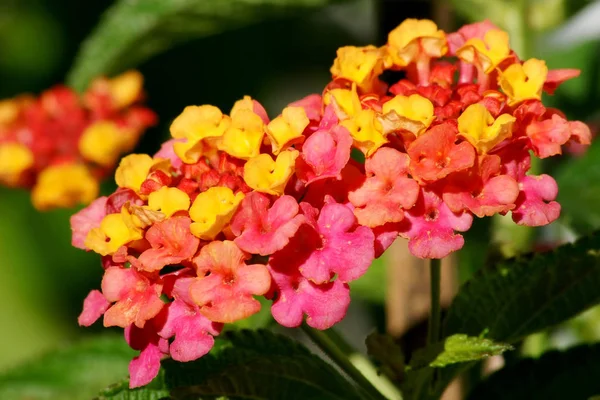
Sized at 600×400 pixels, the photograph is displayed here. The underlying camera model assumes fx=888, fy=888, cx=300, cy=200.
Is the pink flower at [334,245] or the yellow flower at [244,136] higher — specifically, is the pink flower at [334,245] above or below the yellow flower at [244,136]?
below

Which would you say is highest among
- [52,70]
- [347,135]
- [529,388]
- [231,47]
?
[52,70]

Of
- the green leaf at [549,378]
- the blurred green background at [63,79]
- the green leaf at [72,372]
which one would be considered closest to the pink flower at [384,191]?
the green leaf at [549,378]

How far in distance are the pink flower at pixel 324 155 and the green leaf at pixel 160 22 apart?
44 cm

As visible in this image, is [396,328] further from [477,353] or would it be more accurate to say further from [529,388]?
[477,353]

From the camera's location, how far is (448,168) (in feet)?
1.90

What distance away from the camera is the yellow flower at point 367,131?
1.97 ft

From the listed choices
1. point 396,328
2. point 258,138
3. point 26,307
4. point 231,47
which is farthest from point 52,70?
point 258,138

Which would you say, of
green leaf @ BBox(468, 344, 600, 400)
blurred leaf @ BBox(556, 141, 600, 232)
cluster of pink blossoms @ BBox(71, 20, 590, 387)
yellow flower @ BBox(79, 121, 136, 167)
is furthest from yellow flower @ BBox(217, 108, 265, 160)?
yellow flower @ BBox(79, 121, 136, 167)

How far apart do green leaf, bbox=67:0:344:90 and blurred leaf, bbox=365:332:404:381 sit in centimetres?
45

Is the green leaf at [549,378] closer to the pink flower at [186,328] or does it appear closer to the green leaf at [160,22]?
the pink flower at [186,328]

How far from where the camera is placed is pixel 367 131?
0.60m

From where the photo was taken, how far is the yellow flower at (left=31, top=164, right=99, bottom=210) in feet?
3.82

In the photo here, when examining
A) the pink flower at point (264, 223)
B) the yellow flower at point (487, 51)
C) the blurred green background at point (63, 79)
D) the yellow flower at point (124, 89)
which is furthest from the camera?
the blurred green background at point (63, 79)

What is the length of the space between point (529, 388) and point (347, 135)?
0.32 m
